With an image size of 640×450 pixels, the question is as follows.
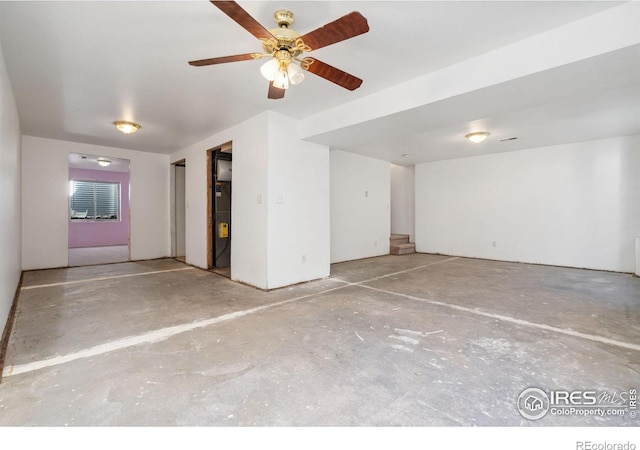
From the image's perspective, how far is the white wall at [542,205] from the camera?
5.11 m

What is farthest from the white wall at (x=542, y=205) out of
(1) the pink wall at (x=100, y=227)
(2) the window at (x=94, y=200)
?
(2) the window at (x=94, y=200)

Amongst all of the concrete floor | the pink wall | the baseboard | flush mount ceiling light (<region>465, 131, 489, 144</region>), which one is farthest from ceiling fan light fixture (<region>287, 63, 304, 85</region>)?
the pink wall

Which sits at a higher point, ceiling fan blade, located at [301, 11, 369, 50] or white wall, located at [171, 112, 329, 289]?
ceiling fan blade, located at [301, 11, 369, 50]

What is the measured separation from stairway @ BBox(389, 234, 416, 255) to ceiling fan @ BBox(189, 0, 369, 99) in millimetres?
5457

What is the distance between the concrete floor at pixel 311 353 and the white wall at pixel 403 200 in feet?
14.7

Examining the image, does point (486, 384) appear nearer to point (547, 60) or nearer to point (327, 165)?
point (547, 60)

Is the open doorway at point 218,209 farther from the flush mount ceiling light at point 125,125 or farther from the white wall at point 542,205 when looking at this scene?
the white wall at point 542,205

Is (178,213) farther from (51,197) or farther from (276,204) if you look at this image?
(276,204)

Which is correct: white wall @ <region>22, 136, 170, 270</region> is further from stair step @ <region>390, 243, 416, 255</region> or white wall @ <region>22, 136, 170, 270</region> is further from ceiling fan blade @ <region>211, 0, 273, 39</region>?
stair step @ <region>390, 243, 416, 255</region>

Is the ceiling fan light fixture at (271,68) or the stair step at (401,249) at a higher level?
the ceiling fan light fixture at (271,68)

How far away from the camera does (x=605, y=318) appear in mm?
2842

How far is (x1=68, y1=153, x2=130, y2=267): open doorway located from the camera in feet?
28.5

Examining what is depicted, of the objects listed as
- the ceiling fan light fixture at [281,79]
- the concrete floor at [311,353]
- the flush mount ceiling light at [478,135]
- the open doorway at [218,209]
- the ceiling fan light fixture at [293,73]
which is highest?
the flush mount ceiling light at [478,135]

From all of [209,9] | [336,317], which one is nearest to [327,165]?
[336,317]
